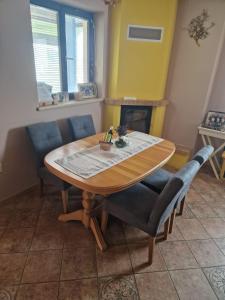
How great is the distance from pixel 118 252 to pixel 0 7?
2.39m

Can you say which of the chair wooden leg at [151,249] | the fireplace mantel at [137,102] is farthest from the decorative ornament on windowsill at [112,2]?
the chair wooden leg at [151,249]

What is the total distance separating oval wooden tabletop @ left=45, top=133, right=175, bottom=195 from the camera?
1.39m

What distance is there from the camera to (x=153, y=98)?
10.3 ft

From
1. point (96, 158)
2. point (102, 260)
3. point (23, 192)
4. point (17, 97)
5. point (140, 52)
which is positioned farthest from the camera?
point (140, 52)

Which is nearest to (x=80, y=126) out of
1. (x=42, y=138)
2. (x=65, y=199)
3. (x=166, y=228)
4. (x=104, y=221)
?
(x=42, y=138)

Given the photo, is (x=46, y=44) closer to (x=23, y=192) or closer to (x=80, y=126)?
(x=80, y=126)

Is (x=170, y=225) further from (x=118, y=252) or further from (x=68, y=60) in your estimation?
(x=68, y=60)

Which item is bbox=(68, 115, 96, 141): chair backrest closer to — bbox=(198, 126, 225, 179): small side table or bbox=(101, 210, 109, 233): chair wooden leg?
bbox=(101, 210, 109, 233): chair wooden leg

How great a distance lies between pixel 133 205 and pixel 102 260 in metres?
0.53

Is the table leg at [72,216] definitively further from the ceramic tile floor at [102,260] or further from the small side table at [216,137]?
the small side table at [216,137]

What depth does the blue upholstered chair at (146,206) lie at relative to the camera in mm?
1337

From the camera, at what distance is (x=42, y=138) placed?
85.0 inches

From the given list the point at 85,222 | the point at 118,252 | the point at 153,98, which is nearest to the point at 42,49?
the point at 153,98

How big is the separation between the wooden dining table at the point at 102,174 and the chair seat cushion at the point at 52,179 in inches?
10.3
